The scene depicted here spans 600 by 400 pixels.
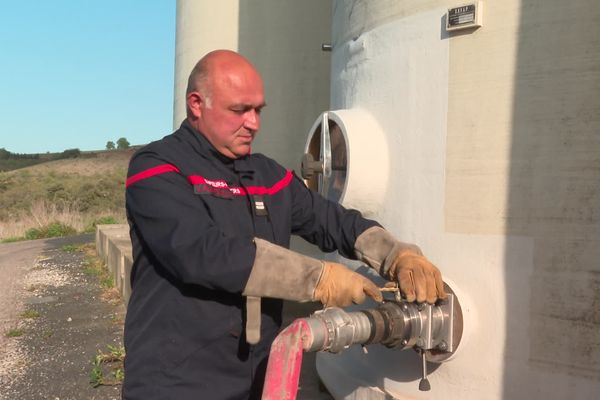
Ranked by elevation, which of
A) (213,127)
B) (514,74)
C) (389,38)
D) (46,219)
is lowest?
(46,219)

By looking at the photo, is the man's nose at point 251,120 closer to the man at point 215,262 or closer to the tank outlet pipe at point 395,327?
the man at point 215,262

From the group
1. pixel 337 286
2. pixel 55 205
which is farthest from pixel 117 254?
pixel 55 205

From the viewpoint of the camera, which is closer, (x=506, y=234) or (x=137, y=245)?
(x=137, y=245)

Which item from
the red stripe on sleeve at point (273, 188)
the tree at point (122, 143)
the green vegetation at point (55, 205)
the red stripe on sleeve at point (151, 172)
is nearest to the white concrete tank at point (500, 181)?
the red stripe on sleeve at point (273, 188)

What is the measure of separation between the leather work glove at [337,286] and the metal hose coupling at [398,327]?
0.13 metres

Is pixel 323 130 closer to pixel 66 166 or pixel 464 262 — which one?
pixel 464 262

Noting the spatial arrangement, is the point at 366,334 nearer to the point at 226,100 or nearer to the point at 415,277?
the point at 415,277

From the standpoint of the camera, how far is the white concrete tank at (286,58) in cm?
557

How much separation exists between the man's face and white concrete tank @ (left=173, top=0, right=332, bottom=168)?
335cm

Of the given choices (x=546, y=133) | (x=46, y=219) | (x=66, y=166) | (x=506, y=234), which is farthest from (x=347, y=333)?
(x=66, y=166)

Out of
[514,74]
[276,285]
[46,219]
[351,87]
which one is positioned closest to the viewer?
[276,285]

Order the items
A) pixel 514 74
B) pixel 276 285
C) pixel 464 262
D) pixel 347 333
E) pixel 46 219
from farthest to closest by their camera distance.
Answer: pixel 46 219, pixel 464 262, pixel 514 74, pixel 347 333, pixel 276 285

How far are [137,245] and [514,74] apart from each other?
1635 millimetres

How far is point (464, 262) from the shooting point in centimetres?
261
